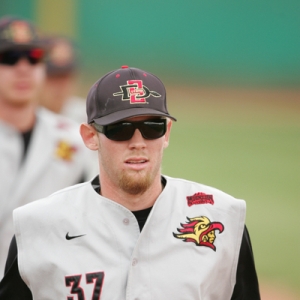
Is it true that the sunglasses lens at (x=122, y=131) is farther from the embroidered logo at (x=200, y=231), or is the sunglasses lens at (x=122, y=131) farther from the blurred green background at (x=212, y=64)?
the blurred green background at (x=212, y=64)

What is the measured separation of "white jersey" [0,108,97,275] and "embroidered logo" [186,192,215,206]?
7.73ft

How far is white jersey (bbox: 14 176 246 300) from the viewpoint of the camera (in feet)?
10.9

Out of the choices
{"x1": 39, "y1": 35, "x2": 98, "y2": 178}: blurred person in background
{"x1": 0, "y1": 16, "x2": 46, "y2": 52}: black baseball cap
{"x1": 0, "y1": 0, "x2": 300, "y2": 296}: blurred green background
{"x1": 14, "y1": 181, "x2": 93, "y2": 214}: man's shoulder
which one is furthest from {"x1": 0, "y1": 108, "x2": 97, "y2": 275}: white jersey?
{"x1": 0, "y1": 0, "x2": 300, "y2": 296}: blurred green background

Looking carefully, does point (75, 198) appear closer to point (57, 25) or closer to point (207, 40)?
Result: point (207, 40)

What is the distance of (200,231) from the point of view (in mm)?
3490

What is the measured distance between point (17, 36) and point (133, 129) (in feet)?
10.4

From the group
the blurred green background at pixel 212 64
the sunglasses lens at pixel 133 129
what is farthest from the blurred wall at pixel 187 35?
the sunglasses lens at pixel 133 129

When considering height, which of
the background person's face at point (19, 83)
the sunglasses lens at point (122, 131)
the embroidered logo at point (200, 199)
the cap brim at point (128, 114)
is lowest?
the embroidered logo at point (200, 199)

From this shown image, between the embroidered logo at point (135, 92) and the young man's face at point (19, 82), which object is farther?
the young man's face at point (19, 82)

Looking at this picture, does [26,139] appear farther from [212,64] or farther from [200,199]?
[212,64]

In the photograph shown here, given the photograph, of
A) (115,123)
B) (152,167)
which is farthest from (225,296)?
(115,123)

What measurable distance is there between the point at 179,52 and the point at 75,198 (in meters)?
22.1

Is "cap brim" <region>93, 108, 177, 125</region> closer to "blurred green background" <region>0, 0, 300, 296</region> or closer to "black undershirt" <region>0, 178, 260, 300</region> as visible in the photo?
"black undershirt" <region>0, 178, 260, 300</region>

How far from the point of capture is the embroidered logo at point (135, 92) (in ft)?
11.2
